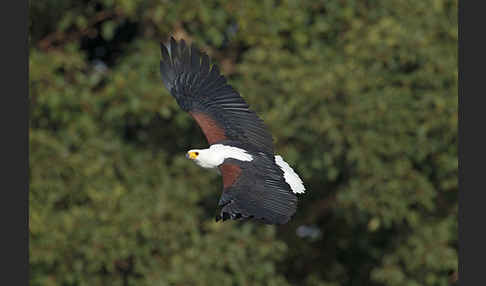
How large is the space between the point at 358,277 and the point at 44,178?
3.60 meters

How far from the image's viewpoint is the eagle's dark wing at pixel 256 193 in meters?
5.97

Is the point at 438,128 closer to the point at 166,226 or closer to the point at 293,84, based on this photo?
the point at 293,84

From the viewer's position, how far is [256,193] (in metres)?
6.30

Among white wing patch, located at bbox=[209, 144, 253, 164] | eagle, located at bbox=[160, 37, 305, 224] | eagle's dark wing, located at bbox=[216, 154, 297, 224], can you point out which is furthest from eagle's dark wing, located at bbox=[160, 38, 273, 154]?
eagle's dark wing, located at bbox=[216, 154, 297, 224]

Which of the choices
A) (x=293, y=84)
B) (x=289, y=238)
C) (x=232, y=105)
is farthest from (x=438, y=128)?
(x=232, y=105)

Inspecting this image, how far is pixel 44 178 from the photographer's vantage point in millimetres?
9969

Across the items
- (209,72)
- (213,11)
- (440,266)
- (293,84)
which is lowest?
(440,266)

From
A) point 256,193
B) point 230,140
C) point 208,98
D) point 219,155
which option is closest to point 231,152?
point 219,155

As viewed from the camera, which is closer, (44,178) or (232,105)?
(232,105)

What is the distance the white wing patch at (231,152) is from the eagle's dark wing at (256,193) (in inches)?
2.2

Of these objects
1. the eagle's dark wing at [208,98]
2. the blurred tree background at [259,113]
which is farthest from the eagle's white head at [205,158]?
the blurred tree background at [259,113]

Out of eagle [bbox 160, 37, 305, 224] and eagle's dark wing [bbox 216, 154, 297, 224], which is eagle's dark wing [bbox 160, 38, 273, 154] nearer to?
eagle [bbox 160, 37, 305, 224]

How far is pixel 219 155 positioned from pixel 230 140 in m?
0.45

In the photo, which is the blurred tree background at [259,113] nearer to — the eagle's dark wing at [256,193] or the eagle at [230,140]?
the eagle at [230,140]
